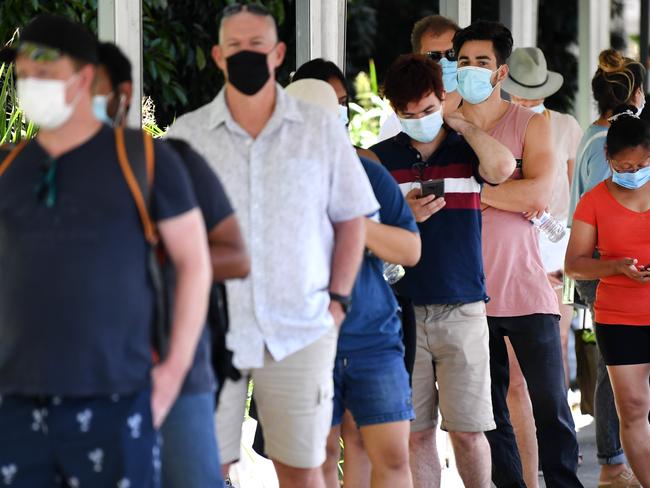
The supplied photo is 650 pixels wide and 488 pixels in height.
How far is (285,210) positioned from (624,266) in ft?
6.94

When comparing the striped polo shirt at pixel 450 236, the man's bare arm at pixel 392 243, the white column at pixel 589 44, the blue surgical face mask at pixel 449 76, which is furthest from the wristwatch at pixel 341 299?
the white column at pixel 589 44

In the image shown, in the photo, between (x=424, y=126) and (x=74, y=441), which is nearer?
(x=74, y=441)

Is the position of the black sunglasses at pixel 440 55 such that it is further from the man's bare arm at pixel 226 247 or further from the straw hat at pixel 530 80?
the man's bare arm at pixel 226 247

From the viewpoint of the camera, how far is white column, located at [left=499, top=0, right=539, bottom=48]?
9.96 metres

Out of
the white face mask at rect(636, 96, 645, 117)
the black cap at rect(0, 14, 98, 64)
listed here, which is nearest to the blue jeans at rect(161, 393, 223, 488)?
the black cap at rect(0, 14, 98, 64)

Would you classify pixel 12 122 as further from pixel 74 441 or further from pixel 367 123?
pixel 367 123

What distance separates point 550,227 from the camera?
6.21 m

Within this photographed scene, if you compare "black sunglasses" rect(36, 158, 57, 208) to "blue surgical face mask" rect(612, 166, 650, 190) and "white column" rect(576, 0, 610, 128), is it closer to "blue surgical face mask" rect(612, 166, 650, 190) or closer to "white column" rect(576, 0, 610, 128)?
"blue surgical face mask" rect(612, 166, 650, 190)

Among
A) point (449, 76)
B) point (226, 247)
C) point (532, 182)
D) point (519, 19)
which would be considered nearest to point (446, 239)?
point (532, 182)

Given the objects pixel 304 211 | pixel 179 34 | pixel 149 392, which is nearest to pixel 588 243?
pixel 304 211

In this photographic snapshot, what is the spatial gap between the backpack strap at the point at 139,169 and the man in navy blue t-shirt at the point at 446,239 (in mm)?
1993

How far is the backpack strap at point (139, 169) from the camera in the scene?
3152 millimetres

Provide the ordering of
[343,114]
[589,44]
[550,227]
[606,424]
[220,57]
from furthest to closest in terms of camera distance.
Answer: [589,44] → [606,424] → [550,227] → [343,114] → [220,57]

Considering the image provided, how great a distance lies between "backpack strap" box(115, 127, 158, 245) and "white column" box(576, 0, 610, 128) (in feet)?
28.9
